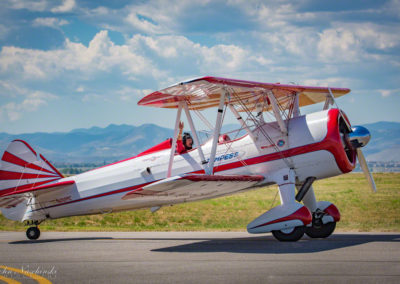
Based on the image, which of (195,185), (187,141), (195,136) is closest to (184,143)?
(187,141)

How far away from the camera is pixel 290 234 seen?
12.0 meters

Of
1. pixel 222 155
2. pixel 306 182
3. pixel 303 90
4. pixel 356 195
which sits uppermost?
pixel 303 90

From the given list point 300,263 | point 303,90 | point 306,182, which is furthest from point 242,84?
point 300,263

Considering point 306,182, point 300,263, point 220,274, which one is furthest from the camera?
point 306,182

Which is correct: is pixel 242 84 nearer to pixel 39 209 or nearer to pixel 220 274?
pixel 220 274

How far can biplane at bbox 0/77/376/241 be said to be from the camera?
12123 millimetres

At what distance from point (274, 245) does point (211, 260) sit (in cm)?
263

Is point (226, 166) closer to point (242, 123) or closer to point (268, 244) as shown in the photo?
point (242, 123)

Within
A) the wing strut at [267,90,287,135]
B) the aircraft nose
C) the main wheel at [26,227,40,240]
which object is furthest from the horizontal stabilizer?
the aircraft nose

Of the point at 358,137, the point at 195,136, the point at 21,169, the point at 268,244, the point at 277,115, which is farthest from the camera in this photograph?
the point at 21,169

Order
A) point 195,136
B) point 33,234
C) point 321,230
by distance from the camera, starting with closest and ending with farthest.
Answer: point 321,230 < point 195,136 < point 33,234

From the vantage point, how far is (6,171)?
15.5m

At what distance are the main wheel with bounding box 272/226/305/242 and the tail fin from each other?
306 inches

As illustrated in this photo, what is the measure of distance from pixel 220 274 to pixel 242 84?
5.69 m
